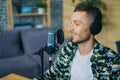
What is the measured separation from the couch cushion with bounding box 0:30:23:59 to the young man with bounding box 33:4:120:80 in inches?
72.8

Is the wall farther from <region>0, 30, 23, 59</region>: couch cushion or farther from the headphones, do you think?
the headphones

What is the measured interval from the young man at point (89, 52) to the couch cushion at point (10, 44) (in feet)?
6.07

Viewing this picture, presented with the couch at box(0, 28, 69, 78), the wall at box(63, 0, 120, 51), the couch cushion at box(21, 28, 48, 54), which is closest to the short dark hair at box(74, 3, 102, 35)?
A: the couch at box(0, 28, 69, 78)

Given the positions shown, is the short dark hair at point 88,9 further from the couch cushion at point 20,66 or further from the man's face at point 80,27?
the couch cushion at point 20,66

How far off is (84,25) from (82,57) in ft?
0.72

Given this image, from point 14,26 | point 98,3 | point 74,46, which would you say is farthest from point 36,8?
point 74,46

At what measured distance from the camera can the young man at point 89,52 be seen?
141 cm

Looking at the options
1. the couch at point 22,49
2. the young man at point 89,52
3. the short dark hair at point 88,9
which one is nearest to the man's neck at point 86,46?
the young man at point 89,52

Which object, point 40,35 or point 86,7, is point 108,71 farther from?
point 40,35

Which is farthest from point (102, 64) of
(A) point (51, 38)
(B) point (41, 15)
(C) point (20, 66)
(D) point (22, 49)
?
(B) point (41, 15)

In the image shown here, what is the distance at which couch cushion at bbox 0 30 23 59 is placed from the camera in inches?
126

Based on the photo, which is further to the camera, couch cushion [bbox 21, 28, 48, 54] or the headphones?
couch cushion [bbox 21, 28, 48, 54]

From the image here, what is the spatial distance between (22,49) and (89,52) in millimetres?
2047

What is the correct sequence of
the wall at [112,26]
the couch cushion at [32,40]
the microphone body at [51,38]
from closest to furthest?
the microphone body at [51,38]
the couch cushion at [32,40]
the wall at [112,26]
